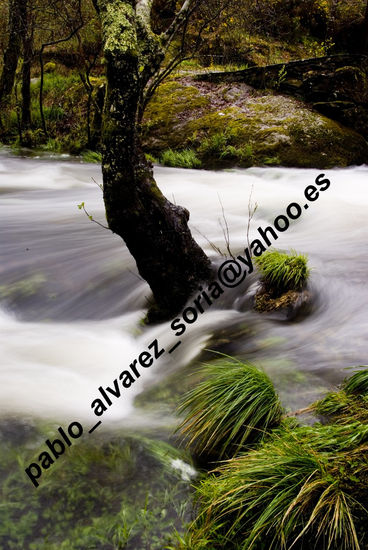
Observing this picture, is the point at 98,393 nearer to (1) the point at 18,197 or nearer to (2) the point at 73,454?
(2) the point at 73,454

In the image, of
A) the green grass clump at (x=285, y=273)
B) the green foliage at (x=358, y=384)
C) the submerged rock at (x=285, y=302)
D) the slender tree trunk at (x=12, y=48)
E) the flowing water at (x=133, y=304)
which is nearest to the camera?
the green foliage at (x=358, y=384)

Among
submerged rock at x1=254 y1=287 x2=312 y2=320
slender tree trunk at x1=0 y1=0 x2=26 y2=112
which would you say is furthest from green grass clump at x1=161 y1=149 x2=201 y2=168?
submerged rock at x1=254 y1=287 x2=312 y2=320

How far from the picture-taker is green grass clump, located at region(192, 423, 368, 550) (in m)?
1.97

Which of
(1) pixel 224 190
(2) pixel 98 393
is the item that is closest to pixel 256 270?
(2) pixel 98 393

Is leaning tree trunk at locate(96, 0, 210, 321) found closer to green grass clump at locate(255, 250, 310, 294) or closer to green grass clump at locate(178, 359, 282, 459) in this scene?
green grass clump at locate(255, 250, 310, 294)

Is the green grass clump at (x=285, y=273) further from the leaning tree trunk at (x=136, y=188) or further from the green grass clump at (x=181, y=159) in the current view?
the green grass clump at (x=181, y=159)

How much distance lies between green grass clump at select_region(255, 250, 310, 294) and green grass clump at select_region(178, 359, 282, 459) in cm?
147

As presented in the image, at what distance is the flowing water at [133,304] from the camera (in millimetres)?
3410

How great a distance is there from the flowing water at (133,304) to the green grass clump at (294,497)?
2.26 ft

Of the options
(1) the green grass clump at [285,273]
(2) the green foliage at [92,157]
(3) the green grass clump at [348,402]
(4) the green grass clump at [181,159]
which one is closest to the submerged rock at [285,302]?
(1) the green grass clump at [285,273]

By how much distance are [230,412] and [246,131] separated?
775 centimetres

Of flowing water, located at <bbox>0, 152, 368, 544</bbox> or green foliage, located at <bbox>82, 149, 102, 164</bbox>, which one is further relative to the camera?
green foliage, located at <bbox>82, 149, 102, 164</bbox>

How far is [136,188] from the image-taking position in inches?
155

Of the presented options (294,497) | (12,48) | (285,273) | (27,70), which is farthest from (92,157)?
(294,497)
